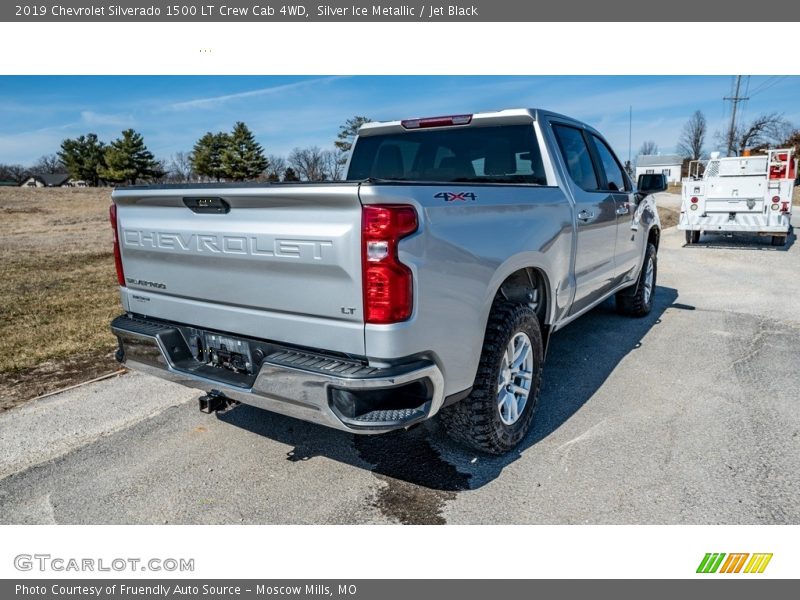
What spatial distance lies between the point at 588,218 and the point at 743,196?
10.6 metres

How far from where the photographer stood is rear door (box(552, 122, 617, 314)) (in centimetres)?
417

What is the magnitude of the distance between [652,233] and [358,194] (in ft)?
17.7

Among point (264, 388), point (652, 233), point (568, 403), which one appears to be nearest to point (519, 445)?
point (568, 403)

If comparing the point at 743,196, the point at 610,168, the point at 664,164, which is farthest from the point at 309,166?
the point at 664,164

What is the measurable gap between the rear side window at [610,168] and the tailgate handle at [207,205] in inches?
141

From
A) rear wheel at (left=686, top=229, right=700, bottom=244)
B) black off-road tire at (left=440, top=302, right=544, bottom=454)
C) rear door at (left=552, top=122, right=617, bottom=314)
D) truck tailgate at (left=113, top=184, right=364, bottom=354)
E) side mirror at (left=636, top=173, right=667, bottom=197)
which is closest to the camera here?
truck tailgate at (left=113, top=184, right=364, bottom=354)

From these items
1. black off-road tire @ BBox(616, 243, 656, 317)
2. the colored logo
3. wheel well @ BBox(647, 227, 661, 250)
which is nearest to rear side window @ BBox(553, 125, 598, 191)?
black off-road tire @ BBox(616, 243, 656, 317)

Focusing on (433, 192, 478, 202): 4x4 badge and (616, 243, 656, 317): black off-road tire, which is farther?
(616, 243, 656, 317): black off-road tire

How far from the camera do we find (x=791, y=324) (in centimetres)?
613

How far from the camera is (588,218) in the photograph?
425cm

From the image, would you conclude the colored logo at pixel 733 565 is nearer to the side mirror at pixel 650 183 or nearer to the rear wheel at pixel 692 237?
the side mirror at pixel 650 183

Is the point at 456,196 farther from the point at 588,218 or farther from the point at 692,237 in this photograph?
the point at 692,237

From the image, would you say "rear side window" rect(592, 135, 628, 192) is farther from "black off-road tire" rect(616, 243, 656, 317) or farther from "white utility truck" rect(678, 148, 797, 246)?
"white utility truck" rect(678, 148, 797, 246)

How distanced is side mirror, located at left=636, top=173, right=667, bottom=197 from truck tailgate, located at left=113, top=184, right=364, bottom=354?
4.23 meters
